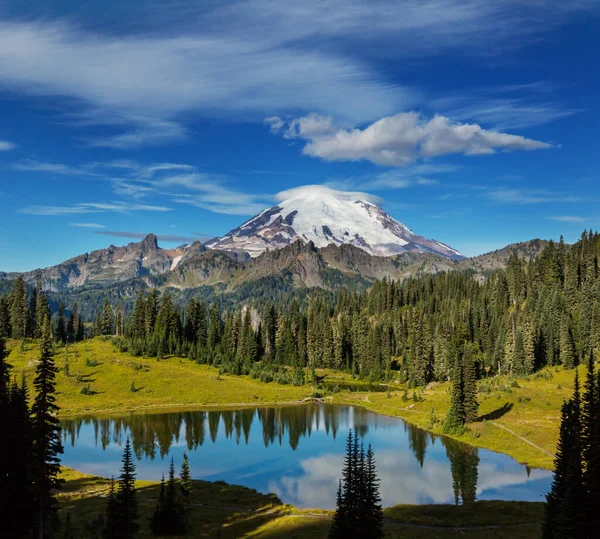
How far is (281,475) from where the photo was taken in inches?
2921

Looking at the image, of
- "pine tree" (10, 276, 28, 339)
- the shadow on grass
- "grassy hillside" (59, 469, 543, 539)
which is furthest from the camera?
"pine tree" (10, 276, 28, 339)

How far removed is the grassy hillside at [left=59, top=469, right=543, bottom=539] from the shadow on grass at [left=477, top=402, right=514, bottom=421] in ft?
138

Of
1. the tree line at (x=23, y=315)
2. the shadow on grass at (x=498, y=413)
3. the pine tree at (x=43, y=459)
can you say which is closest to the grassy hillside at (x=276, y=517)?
the pine tree at (x=43, y=459)

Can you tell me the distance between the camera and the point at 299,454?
282 feet

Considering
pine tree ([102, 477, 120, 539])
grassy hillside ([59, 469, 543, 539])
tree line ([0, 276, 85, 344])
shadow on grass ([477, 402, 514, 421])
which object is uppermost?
tree line ([0, 276, 85, 344])

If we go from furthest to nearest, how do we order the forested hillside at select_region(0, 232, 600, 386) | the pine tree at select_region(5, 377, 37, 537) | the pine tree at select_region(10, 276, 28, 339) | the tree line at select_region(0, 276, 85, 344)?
the tree line at select_region(0, 276, 85, 344) < the pine tree at select_region(10, 276, 28, 339) < the forested hillside at select_region(0, 232, 600, 386) < the pine tree at select_region(5, 377, 37, 537)

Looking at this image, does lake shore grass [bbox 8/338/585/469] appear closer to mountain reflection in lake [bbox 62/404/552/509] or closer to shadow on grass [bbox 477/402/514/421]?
shadow on grass [bbox 477/402/514/421]

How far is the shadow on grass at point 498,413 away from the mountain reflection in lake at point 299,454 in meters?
12.5

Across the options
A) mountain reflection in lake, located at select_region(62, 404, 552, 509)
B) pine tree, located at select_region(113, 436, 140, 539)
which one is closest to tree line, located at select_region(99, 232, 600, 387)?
mountain reflection in lake, located at select_region(62, 404, 552, 509)

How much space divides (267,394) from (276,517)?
7930cm

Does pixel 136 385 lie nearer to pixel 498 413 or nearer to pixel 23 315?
pixel 23 315

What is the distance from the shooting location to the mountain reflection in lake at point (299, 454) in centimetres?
6756

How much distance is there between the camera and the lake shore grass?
92250 millimetres

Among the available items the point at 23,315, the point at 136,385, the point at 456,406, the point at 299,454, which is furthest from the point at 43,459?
the point at 23,315
